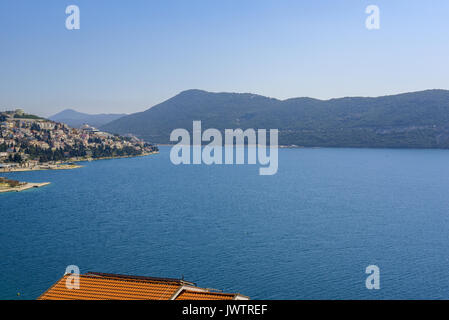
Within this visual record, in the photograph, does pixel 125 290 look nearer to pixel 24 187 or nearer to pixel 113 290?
pixel 113 290

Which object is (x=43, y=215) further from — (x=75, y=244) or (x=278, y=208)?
(x=278, y=208)

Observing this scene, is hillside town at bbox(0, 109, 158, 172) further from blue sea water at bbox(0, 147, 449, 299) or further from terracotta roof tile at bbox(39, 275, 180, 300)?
terracotta roof tile at bbox(39, 275, 180, 300)

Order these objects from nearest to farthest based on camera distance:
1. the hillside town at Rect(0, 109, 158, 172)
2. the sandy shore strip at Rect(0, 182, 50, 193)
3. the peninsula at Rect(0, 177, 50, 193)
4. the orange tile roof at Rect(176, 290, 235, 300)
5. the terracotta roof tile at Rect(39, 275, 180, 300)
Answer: the orange tile roof at Rect(176, 290, 235, 300)
the terracotta roof tile at Rect(39, 275, 180, 300)
the sandy shore strip at Rect(0, 182, 50, 193)
the peninsula at Rect(0, 177, 50, 193)
the hillside town at Rect(0, 109, 158, 172)

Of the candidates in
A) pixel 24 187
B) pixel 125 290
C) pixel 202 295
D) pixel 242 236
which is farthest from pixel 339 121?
pixel 202 295

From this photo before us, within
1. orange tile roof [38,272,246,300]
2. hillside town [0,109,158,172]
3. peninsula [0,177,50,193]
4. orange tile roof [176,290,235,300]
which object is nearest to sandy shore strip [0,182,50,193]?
peninsula [0,177,50,193]

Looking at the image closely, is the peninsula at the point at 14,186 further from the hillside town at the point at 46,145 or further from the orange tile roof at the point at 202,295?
the orange tile roof at the point at 202,295
